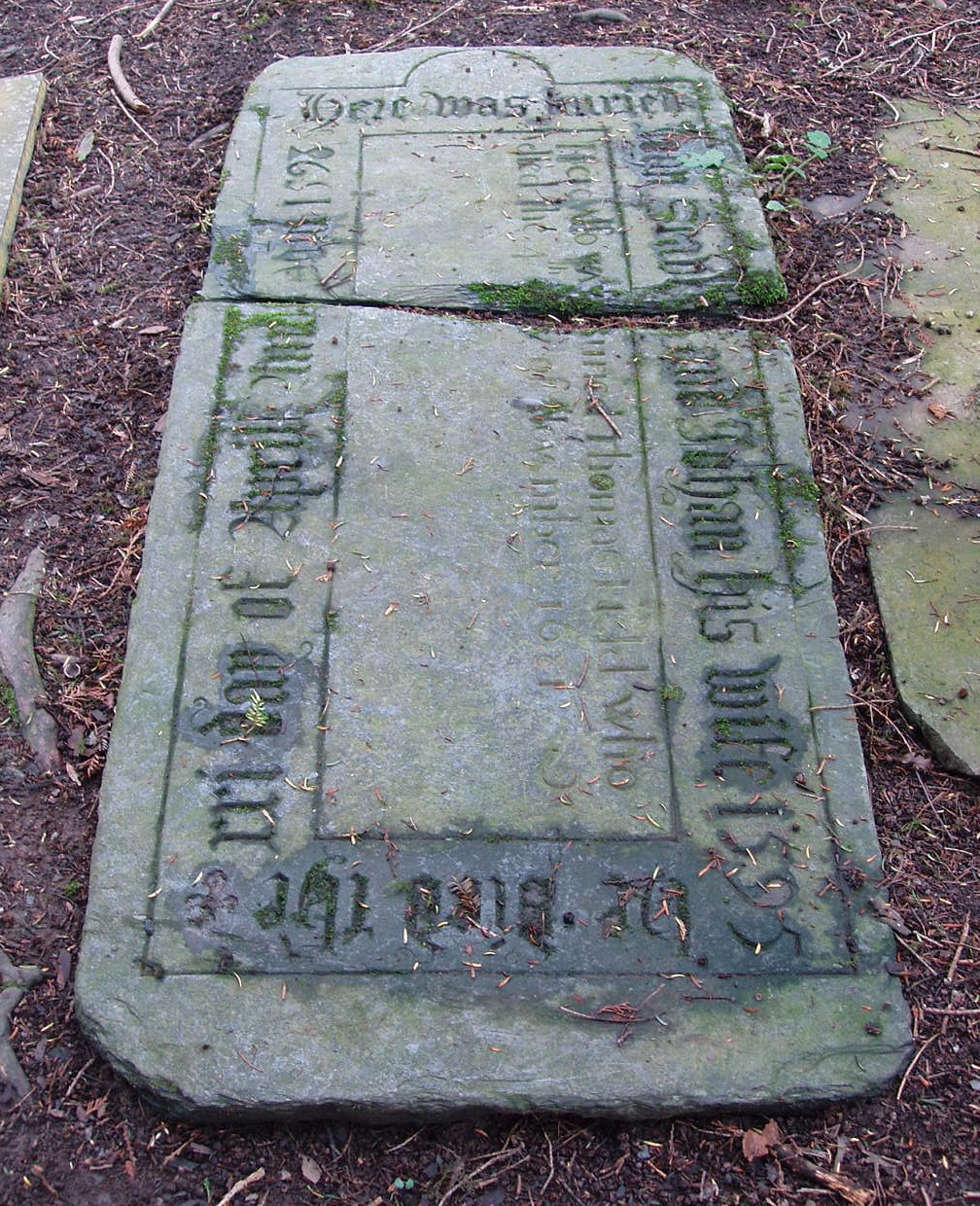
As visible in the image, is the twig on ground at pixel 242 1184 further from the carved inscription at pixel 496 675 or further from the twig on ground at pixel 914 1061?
the twig on ground at pixel 914 1061

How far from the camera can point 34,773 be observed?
278 cm

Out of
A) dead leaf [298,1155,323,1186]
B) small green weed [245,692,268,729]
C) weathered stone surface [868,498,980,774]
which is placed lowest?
dead leaf [298,1155,323,1186]

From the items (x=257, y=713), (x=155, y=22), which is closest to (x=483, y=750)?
(x=257, y=713)

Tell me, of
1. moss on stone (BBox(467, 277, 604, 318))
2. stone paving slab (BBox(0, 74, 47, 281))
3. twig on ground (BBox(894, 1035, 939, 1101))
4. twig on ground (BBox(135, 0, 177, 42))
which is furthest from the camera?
twig on ground (BBox(135, 0, 177, 42))

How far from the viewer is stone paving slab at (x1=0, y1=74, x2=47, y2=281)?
158 inches

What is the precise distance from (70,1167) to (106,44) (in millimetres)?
4362

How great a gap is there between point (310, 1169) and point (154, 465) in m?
1.98

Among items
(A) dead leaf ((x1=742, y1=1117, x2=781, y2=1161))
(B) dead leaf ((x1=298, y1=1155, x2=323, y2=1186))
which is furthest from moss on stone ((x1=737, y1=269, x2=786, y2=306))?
(B) dead leaf ((x1=298, y1=1155, x2=323, y2=1186))

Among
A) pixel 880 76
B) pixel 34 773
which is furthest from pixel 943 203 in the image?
pixel 34 773

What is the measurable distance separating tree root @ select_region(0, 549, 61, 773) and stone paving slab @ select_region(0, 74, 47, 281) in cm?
132

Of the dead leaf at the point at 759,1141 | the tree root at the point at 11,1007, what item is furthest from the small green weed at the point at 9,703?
the dead leaf at the point at 759,1141

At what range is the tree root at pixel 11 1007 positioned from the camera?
2367 millimetres

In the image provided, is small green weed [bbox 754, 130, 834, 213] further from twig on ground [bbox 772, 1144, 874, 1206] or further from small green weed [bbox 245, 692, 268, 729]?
twig on ground [bbox 772, 1144, 874, 1206]

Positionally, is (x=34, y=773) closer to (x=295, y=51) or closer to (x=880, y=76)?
(x=295, y=51)
